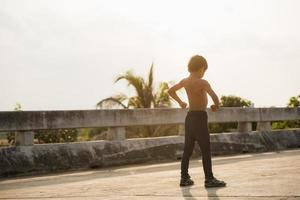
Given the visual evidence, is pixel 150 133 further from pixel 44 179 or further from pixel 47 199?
pixel 47 199

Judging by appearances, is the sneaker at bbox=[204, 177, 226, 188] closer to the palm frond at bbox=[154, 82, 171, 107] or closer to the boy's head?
the boy's head

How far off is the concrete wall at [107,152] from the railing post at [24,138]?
0.26 feet

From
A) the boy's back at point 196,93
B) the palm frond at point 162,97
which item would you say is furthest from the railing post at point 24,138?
the palm frond at point 162,97

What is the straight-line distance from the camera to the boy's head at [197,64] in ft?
20.7

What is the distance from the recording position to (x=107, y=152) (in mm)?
10086

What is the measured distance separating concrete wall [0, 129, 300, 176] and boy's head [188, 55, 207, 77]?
3.82 m

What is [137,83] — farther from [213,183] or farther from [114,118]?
[213,183]

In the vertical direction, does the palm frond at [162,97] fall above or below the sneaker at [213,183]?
above

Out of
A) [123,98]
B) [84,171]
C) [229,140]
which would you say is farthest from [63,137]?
[84,171]

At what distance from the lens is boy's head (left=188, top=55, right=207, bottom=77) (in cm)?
630

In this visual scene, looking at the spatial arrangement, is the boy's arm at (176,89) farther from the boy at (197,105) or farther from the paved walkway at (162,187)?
the paved walkway at (162,187)

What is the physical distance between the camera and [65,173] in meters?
8.97

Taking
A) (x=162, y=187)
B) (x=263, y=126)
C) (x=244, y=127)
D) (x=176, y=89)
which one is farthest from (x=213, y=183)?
(x=263, y=126)

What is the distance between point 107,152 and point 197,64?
4.18 meters
